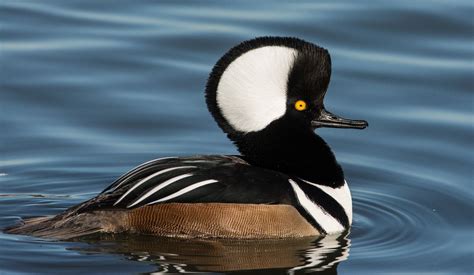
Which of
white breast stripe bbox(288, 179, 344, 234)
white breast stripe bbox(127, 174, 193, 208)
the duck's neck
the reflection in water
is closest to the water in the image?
the reflection in water

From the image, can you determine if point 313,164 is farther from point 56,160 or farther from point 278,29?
point 278,29

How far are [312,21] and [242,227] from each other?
6.16m

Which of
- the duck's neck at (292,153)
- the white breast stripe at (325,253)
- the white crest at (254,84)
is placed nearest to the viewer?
the white breast stripe at (325,253)

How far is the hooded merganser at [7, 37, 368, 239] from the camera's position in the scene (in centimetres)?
955

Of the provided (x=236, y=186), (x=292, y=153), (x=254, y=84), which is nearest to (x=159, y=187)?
(x=236, y=186)

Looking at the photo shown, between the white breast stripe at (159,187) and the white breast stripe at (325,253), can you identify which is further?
the white breast stripe at (159,187)

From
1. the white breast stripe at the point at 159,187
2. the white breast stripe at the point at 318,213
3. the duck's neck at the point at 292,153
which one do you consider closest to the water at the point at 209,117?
the white breast stripe at the point at 318,213

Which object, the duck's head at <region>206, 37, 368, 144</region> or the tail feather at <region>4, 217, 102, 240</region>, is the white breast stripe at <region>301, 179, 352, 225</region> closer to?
the duck's head at <region>206, 37, 368, 144</region>

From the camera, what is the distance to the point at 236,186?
9.57 m

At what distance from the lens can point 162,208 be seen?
31.4 feet

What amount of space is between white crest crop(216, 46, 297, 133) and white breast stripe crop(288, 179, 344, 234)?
0.64m

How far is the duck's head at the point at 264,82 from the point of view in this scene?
9.59m

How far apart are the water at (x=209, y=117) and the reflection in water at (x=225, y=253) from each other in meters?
0.02

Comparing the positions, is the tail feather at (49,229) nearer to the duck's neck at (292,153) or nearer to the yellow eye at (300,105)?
the duck's neck at (292,153)
